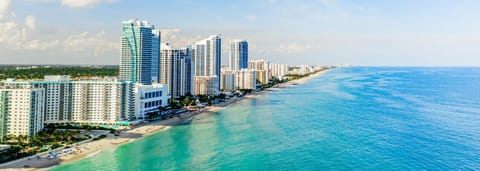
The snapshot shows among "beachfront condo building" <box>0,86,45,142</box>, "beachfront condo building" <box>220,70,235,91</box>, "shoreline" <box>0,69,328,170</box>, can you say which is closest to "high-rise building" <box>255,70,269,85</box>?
"beachfront condo building" <box>220,70,235,91</box>

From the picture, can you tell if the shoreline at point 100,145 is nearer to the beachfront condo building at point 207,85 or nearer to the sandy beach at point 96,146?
the sandy beach at point 96,146

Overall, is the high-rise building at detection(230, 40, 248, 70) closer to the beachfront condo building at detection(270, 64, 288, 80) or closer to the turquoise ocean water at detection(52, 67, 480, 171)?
the beachfront condo building at detection(270, 64, 288, 80)

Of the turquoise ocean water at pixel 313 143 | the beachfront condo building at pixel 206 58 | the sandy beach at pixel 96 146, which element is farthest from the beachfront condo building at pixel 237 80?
the sandy beach at pixel 96 146

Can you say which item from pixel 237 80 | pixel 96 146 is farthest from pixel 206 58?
pixel 96 146

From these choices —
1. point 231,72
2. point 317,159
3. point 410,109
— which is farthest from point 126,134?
point 231,72

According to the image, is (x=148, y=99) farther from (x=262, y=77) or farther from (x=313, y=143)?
(x=262, y=77)

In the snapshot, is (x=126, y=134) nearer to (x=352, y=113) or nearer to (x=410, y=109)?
(x=352, y=113)
